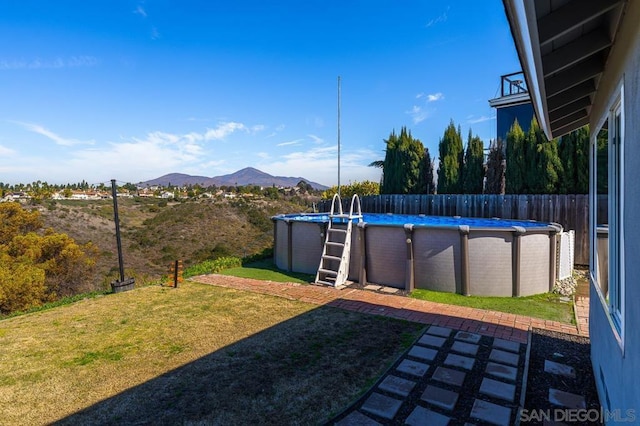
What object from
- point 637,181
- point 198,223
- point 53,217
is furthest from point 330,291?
point 53,217

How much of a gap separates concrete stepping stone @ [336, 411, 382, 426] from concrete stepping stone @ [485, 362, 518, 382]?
155 centimetres

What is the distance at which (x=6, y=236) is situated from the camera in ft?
49.7

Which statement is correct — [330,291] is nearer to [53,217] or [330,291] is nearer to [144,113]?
[144,113]

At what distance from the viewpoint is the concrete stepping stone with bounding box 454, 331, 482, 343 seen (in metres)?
4.27

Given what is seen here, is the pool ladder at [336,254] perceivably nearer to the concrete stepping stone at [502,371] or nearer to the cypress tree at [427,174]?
the concrete stepping stone at [502,371]

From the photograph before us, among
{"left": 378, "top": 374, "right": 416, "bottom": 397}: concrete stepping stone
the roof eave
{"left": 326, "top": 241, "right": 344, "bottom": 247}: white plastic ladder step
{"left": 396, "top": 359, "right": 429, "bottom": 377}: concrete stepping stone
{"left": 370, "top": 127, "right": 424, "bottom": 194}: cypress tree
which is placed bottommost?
{"left": 396, "top": 359, "right": 429, "bottom": 377}: concrete stepping stone

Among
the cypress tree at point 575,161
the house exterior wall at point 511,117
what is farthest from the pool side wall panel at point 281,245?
the house exterior wall at point 511,117

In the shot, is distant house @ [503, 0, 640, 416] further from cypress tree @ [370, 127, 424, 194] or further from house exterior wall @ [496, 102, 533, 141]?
house exterior wall @ [496, 102, 533, 141]

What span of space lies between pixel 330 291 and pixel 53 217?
2624cm

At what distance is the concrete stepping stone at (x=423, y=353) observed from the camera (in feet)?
12.5

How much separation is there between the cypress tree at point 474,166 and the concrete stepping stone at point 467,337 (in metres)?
11.0

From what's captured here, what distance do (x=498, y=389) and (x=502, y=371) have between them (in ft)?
1.30

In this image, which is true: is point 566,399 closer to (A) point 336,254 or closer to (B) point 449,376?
(B) point 449,376

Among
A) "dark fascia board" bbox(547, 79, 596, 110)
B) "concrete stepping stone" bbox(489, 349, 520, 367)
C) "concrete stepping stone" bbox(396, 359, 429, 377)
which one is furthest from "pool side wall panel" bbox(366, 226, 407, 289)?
"dark fascia board" bbox(547, 79, 596, 110)
